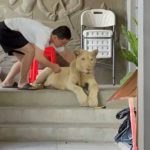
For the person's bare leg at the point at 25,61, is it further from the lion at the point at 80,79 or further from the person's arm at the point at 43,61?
the lion at the point at 80,79

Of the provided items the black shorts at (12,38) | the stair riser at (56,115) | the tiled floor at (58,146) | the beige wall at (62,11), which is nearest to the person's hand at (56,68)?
the black shorts at (12,38)

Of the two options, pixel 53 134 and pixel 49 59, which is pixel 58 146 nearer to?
pixel 53 134

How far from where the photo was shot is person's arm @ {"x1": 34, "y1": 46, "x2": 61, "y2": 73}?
4238 mm

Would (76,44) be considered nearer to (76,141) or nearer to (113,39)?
(113,39)

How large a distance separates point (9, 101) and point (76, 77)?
2.49ft

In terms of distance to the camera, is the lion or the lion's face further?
the lion's face

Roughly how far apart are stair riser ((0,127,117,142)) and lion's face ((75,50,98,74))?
704 millimetres

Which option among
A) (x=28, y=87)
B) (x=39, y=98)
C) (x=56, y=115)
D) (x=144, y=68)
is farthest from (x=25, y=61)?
(x=144, y=68)

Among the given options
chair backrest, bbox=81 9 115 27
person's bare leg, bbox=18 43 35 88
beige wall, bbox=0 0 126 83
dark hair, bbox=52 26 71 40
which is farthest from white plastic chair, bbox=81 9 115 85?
person's bare leg, bbox=18 43 35 88

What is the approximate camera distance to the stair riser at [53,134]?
3648 millimetres

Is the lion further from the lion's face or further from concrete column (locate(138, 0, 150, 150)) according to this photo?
concrete column (locate(138, 0, 150, 150))

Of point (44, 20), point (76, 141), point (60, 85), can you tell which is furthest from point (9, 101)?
point (44, 20)

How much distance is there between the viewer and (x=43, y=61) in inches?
170

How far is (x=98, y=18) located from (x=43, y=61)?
1335mm
